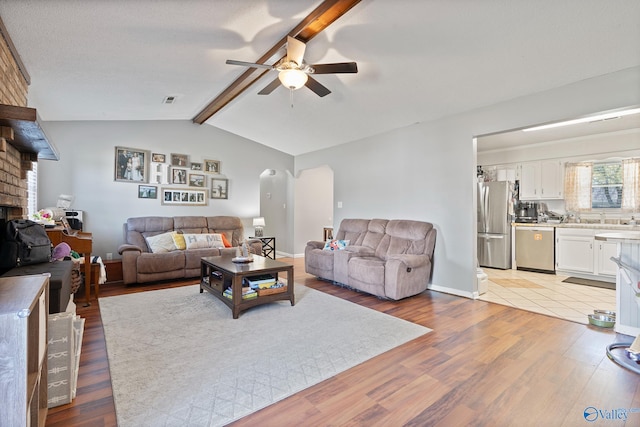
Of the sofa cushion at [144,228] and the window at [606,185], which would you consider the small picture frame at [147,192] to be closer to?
the sofa cushion at [144,228]

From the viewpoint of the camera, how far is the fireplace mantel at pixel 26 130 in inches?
73.1

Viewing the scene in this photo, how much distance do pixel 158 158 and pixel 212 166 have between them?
→ 0.98 m

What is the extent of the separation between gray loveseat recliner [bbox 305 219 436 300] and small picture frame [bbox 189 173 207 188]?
8.68 ft

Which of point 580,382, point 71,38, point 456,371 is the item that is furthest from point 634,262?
point 71,38

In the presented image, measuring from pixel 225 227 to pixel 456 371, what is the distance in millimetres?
4810

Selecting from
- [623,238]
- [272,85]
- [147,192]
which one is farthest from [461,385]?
[147,192]

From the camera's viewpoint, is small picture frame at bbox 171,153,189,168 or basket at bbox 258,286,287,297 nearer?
basket at bbox 258,286,287,297

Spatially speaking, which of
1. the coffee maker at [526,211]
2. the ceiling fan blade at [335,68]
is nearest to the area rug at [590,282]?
the coffee maker at [526,211]

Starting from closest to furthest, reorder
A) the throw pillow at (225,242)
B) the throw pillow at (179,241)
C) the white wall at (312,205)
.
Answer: the throw pillow at (179,241) → the throw pillow at (225,242) → the white wall at (312,205)

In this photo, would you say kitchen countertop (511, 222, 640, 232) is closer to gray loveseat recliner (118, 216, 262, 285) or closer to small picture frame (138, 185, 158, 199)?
gray loveseat recliner (118, 216, 262, 285)

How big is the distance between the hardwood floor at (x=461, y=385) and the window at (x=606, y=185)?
3.22 m

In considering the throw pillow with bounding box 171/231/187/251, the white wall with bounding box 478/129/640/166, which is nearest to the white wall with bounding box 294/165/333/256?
the throw pillow with bounding box 171/231/187/251

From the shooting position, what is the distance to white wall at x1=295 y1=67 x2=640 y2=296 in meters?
2.93

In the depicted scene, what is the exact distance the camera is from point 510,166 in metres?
5.98
